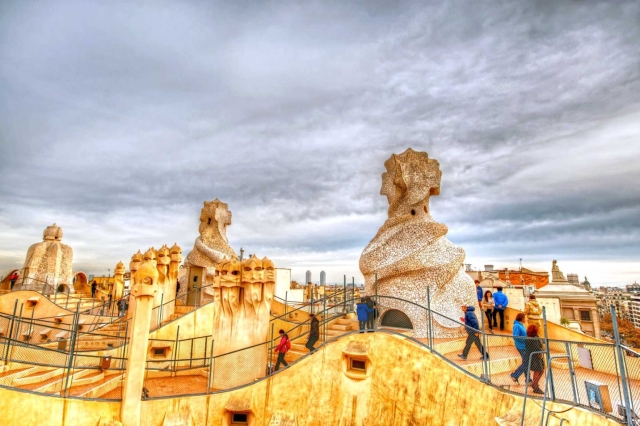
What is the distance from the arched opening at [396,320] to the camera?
12.6 m

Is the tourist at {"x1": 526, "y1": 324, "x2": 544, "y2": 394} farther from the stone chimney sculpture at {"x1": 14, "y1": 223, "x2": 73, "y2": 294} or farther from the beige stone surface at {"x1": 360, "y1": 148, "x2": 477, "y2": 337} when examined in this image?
the stone chimney sculpture at {"x1": 14, "y1": 223, "x2": 73, "y2": 294}

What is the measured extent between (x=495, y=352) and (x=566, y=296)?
1335cm

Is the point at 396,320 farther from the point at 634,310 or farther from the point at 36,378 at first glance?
the point at 634,310

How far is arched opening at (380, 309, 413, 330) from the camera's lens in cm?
1256

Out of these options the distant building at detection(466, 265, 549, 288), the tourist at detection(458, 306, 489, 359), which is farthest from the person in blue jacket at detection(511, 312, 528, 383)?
the distant building at detection(466, 265, 549, 288)

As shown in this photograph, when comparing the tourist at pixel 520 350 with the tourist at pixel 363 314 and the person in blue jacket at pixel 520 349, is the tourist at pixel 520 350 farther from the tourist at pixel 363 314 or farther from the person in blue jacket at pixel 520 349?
the tourist at pixel 363 314

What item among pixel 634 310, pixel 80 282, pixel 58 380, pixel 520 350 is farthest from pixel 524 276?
pixel 634 310

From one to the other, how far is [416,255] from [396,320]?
2270 millimetres

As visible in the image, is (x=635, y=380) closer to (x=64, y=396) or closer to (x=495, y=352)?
(x=495, y=352)

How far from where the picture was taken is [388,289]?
13016 millimetres

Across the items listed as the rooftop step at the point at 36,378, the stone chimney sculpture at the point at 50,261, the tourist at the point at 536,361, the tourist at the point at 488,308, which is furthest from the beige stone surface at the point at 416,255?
the stone chimney sculpture at the point at 50,261

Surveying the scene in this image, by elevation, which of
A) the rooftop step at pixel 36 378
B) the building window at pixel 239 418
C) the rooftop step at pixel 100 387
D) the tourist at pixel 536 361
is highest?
the tourist at pixel 536 361

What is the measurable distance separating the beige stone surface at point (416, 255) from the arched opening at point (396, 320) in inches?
10.7

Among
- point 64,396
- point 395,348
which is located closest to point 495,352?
point 395,348
